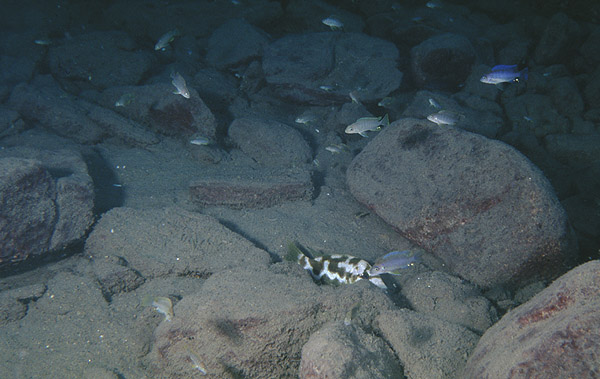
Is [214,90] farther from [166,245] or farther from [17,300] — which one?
[17,300]

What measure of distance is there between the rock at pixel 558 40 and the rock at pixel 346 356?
1135cm

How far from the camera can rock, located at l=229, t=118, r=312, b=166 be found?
7.78m

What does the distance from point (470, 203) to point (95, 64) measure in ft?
35.1

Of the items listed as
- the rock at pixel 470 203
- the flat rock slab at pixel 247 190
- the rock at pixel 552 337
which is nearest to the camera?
the rock at pixel 552 337

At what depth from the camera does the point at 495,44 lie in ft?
37.6

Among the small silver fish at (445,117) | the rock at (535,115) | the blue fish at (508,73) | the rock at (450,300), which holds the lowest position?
the rock at (535,115)

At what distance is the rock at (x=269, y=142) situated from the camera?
Result: 7.78m

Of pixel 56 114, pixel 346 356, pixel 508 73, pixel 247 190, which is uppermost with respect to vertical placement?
pixel 508 73

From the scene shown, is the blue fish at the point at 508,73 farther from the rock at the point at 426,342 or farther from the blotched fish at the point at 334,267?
the rock at the point at 426,342

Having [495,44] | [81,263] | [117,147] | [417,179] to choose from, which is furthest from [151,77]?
[495,44]

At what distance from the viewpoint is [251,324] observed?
3.14m

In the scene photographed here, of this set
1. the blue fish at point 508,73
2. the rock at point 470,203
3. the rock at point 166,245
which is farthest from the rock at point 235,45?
the blue fish at point 508,73

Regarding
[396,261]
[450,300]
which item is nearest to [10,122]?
[396,261]

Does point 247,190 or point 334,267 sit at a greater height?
point 247,190
